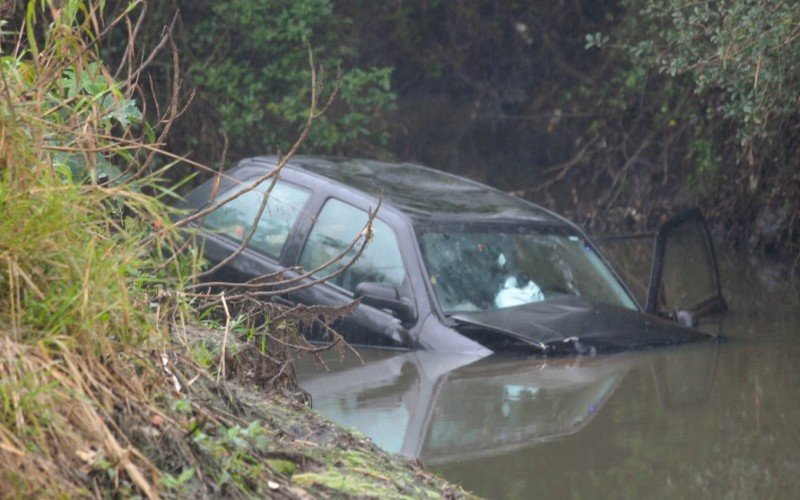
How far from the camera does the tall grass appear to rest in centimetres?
267

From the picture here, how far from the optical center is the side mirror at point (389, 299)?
6.33 meters

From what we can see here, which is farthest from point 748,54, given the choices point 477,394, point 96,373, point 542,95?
point 542,95

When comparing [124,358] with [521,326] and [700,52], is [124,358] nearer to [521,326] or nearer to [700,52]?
[521,326]

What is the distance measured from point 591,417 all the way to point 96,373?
2.66 meters

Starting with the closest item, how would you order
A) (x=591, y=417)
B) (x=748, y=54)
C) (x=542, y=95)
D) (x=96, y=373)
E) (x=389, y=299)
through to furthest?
(x=96, y=373) → (x=591, y=417) → (x=389, y=299) → (x=748, y=54) → (x=542, y=95)

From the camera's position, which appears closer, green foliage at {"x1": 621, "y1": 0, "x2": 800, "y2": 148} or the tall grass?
the tall grass

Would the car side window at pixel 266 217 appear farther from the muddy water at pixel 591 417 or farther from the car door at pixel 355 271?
the muddy water at pixel 591 417

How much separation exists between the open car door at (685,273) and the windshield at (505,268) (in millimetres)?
274

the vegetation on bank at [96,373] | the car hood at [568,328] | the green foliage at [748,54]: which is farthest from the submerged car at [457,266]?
the vegetation on bank at [96,373]

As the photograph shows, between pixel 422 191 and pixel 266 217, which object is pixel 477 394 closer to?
pixel 422 191

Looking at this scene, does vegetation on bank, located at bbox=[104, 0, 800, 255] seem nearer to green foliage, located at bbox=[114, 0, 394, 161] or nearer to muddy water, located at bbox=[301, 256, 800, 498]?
green foliage, located at bbox=[114, 0, 394, 161]

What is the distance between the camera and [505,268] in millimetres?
6660

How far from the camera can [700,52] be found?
8664 mm

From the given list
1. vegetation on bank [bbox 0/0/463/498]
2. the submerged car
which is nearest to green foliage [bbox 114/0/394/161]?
the submerged car
